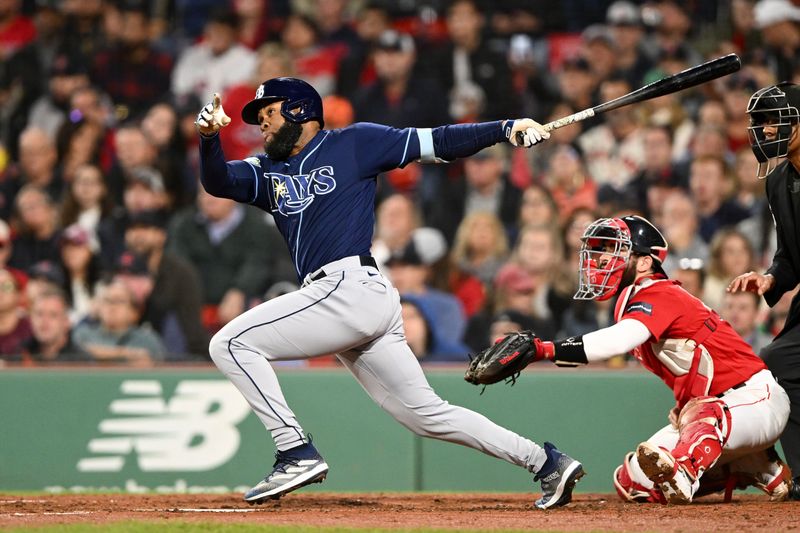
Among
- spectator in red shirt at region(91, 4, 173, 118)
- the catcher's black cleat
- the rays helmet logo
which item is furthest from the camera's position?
spectator in red shirt at region(91, 4, 173, 118)

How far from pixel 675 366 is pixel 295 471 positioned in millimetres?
1864

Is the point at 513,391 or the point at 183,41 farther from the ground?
the point at 183,41

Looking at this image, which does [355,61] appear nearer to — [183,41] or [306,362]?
[183,41]

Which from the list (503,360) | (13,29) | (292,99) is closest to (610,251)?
(503,360)

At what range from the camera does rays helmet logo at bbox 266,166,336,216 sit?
563 centimetres

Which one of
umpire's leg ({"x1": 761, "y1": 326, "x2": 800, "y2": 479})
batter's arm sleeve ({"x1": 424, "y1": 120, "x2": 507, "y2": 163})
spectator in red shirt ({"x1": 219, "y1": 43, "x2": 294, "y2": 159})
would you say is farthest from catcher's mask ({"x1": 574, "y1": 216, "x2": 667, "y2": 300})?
spectator in red shirt ({"x1": 219, "y1": 43, "x2": 294, "y2": 159})

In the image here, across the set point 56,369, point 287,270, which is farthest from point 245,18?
point 56,369

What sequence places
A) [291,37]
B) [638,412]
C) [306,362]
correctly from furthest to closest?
1. [291,37]
2. [306,362]
3. [638,412]

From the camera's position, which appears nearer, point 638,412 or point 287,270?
point 638,412

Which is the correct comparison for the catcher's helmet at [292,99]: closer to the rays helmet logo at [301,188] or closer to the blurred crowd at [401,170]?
the rays helmet logo at [301,188]

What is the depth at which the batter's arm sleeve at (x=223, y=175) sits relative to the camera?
18.5ft

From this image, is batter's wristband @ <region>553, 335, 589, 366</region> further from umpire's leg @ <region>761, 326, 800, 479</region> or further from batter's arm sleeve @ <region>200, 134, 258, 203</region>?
batter's arm sleeve @ <region>200, 134, 258, 203</region>

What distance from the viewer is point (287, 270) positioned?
31.8 feet

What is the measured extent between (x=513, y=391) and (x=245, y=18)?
5.85 meters
